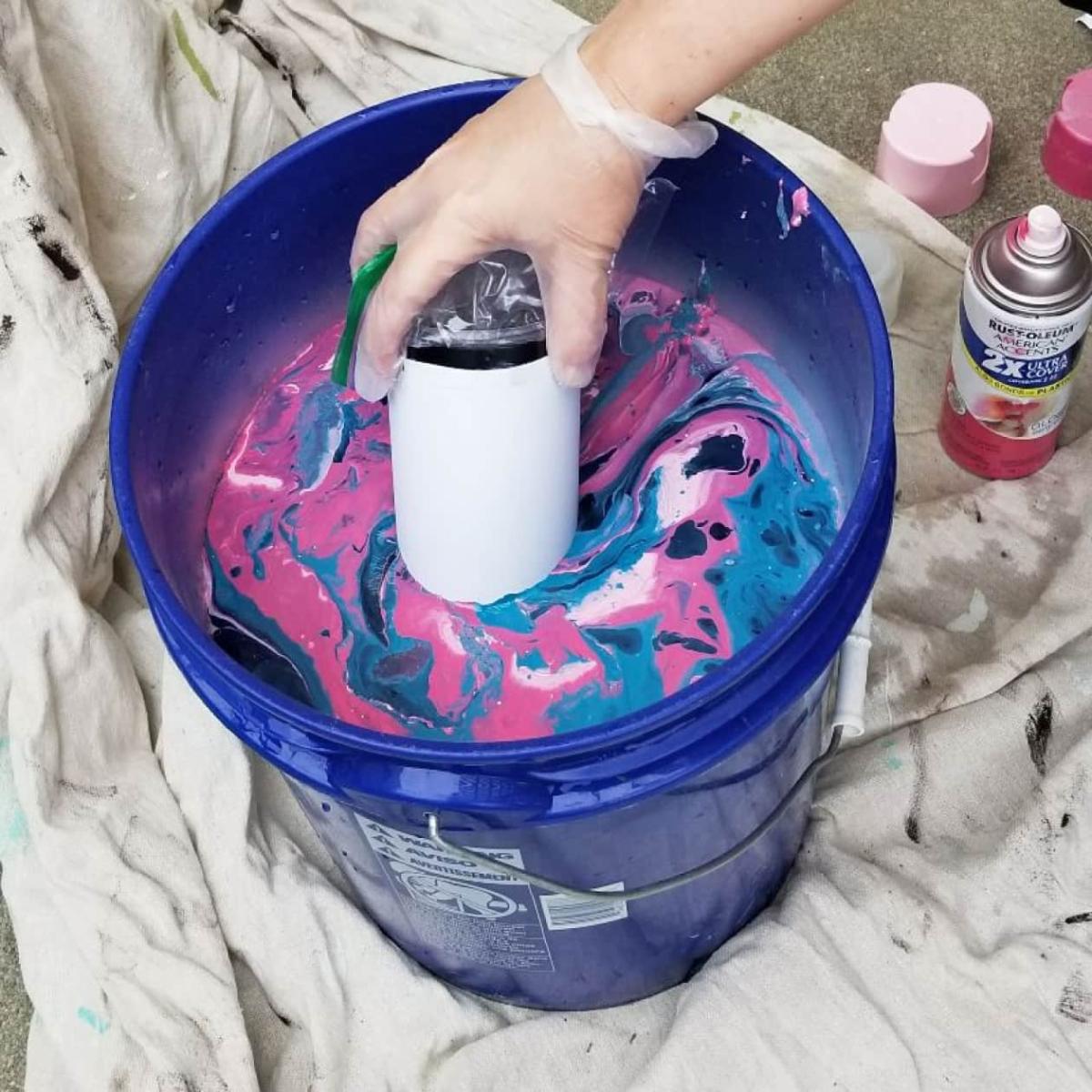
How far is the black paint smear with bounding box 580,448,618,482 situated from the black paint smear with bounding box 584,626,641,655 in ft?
0.45

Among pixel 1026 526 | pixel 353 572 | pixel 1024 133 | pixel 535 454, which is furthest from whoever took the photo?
pixel 1024 133

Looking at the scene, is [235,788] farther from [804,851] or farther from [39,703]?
[804,851]

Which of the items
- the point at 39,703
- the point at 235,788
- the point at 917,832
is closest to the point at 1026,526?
the point at 917,832

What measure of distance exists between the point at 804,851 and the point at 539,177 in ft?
1.96

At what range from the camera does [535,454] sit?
886 millimetres

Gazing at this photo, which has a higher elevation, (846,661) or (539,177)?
(539,177)

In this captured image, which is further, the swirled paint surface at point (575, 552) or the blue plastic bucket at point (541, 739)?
the swirled paint surface at point (575, 552)

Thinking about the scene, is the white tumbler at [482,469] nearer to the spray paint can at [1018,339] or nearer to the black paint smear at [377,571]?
the black paint smear at [377,571]

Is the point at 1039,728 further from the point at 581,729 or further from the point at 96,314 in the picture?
the point at 96,314

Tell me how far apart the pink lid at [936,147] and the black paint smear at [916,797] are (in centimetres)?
59

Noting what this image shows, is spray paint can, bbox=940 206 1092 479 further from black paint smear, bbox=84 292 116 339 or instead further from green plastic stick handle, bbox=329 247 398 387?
black paint smear, bbox=84 292 116 339

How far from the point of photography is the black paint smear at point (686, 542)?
973mm

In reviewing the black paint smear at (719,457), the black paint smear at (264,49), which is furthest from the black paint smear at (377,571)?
the black paint smear at (264,49)

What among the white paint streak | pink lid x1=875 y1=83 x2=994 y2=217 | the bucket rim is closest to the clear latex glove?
the bucket rim
